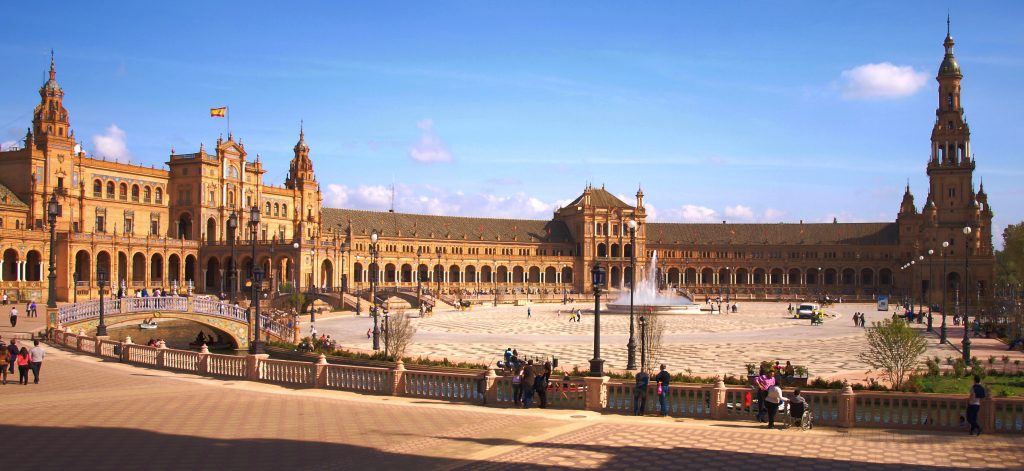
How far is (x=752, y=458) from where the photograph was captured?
17641 mm

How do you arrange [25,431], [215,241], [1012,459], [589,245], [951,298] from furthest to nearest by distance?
1. [589,245]
2. [951,298]
3. [215,241]
4. [25,431]
5. [1012,459]

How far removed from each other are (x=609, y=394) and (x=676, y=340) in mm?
32127

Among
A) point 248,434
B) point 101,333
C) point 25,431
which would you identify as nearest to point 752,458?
point 248,434

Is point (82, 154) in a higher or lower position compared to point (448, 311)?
higher

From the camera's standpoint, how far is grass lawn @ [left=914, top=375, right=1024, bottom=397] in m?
31.8

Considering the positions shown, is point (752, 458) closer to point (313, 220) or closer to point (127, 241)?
point (127, 241)

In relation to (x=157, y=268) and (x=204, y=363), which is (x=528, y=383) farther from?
(x=157, y=268)

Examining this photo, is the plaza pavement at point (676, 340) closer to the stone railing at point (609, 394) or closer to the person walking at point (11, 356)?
the stone railing at point (609, 394)

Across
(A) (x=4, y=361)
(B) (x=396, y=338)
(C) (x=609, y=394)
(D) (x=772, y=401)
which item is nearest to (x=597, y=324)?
(C) (x=609, y=394)

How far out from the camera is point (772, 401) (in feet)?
70.0

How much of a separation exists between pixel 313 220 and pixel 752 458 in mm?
114346

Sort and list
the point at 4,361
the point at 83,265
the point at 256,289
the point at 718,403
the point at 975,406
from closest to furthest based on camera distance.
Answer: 1. the point at 975,406
2. the point at 718,403
3. the point at 4,361
4. the point at 256,289
5. the point at 83,265

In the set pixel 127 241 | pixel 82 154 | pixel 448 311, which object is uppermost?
pixel 82 154

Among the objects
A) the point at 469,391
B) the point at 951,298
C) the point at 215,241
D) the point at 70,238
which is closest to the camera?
the point at 469,391
